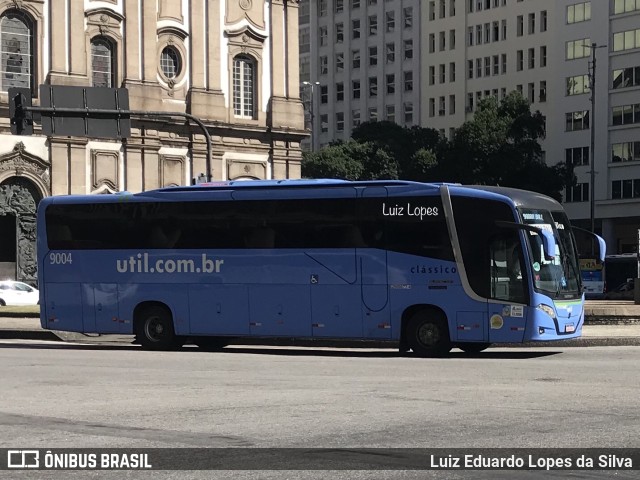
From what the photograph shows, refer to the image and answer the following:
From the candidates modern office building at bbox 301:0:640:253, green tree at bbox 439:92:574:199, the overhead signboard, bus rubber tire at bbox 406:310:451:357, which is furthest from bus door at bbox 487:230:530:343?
modern office building at bbox 301:0:640:253

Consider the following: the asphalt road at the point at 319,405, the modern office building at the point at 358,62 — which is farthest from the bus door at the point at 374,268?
the modern office building at the point at 358,62

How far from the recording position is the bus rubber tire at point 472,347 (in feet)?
88.6

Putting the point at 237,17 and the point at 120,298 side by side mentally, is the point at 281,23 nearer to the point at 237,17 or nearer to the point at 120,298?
the point at 237,17

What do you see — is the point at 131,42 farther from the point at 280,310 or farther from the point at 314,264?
the point at 314,264

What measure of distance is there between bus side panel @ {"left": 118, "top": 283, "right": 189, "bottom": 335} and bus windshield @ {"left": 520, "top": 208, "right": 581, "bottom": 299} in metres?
7.12

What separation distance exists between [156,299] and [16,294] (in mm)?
25698

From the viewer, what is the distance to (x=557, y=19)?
103 m

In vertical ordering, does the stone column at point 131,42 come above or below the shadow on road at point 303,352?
above

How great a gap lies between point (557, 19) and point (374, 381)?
87.6m

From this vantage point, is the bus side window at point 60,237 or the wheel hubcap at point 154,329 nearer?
the wheel hubcap at point 154,329

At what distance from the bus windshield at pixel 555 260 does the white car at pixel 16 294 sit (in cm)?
3044

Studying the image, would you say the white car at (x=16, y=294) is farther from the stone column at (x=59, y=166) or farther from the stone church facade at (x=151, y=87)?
the stone column at (x=59, y=166)

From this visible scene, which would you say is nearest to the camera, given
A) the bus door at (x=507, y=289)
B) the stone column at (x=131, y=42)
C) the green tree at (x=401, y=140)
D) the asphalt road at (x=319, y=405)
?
the asphalt road at (x=319, y=405)

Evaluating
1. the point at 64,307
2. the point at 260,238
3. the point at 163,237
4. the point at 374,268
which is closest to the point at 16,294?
the point at 64,307
